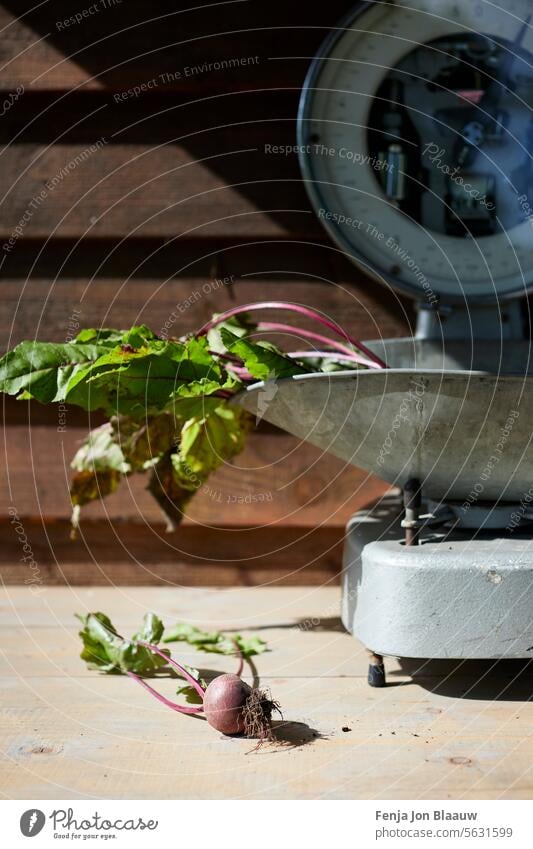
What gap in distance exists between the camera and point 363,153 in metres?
1.32

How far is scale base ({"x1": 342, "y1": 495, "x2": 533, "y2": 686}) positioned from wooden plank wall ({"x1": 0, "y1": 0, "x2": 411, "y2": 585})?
0.50m

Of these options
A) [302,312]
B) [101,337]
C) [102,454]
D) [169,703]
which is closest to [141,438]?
[102,454]

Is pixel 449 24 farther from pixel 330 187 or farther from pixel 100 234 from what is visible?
pixel 100 234

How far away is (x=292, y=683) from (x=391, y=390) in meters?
0.37

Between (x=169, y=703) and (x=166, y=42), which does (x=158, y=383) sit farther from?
(x=166, y=42)

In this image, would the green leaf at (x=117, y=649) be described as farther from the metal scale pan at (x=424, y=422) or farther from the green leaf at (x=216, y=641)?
the metal scale pan at (x=424, y=422)

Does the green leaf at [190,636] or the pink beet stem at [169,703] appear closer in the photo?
the pink beet stem at [169,703]

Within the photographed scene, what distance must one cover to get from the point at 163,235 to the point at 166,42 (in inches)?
11.2

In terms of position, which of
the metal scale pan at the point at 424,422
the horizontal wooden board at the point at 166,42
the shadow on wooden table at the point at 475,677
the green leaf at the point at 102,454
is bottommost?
the shadow on wooden table at the point at 475,677

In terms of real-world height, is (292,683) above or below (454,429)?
below

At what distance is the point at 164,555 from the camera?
5.12 ft

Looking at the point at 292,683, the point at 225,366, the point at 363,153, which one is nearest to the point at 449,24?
the point at 363,153

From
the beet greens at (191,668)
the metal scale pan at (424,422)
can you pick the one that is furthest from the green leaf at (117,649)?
the metal scale pan at (424,422)

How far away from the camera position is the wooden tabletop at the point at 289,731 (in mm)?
844
